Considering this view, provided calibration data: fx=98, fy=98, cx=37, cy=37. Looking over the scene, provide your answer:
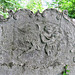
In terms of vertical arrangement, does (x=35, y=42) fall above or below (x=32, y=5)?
below

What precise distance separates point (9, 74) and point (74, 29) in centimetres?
151

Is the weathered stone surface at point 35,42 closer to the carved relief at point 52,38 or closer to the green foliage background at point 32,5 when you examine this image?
the carved relief at point 52,38

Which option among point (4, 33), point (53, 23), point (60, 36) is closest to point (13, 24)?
point (4, 33)

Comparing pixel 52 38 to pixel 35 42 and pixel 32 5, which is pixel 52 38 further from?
pixel 32 5

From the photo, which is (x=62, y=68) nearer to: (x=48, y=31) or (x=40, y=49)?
(x=40, y=49)

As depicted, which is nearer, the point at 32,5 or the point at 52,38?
the point at 52,38

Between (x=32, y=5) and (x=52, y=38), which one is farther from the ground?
(x=32, y=5)

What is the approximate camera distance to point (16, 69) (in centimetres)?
181

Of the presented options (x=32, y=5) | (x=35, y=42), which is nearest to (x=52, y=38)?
(x=35, y=42)

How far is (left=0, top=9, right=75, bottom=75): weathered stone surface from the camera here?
176cm

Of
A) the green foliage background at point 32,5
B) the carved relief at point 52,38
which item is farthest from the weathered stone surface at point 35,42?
the green foliage background at point 32,5

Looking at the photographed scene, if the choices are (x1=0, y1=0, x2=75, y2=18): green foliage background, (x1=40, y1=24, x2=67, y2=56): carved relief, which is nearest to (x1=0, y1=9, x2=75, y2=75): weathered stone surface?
(x1=40, y1=24, x2=67, y2=56): carved relief

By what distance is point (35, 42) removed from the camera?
1818mm

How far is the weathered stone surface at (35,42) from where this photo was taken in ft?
5.79
